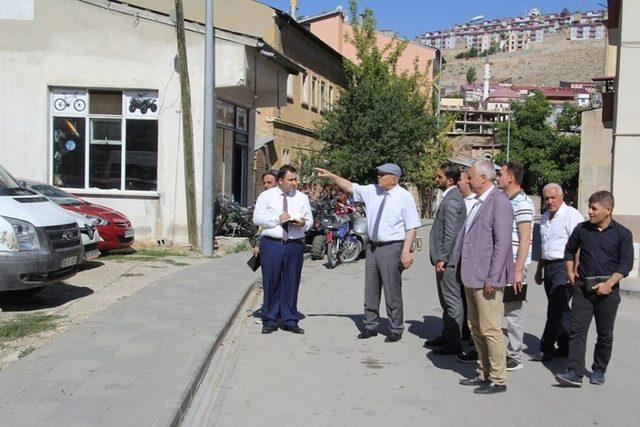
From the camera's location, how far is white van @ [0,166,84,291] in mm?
8258

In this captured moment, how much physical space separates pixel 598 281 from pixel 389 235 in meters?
2.37

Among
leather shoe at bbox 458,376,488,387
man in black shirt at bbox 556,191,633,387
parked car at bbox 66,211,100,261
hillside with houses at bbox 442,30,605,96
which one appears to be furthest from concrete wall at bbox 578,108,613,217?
hillside with houses at bbox 442,30,605,96

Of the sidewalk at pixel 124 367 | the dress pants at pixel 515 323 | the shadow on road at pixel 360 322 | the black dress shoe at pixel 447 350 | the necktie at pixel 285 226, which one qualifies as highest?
the necktie at pixel 285 226

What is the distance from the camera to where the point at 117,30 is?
1678cm

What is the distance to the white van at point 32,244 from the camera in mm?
8258

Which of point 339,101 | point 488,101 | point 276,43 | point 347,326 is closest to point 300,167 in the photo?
point 339,101

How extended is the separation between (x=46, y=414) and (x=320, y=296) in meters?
7.03

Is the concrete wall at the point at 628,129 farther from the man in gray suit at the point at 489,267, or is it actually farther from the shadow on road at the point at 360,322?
the man in gray suit at the point at 489,267

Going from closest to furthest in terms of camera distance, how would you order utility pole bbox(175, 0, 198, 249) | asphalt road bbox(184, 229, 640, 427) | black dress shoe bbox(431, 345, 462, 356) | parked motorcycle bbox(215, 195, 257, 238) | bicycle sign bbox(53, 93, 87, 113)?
1. asphalt road bbox(184, 229, 640, 427)
2. black dress shoe bbox(431, 345, 462, 356)
3. utility pole bbox(175, 0, 198, 249)
4. bicycle sign bbox(53, 93, 87, 113)
5. parked motorcycle bbox(215, 195, 257, 238)

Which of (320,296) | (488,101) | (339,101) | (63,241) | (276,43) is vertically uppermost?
(488,101)

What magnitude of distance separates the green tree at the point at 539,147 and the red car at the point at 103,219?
56.0m

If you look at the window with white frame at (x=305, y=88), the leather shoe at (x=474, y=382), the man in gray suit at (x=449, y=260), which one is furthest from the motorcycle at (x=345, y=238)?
the window with white frame at (x=305, y=88)

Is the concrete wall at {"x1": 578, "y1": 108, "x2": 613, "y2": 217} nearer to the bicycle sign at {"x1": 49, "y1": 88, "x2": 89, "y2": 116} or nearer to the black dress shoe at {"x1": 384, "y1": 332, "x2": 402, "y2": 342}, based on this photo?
the bicycle sign at {"x1": 49, "y1": 88, "x2": 89, "y2": 116}

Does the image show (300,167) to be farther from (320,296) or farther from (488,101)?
(488,101)
